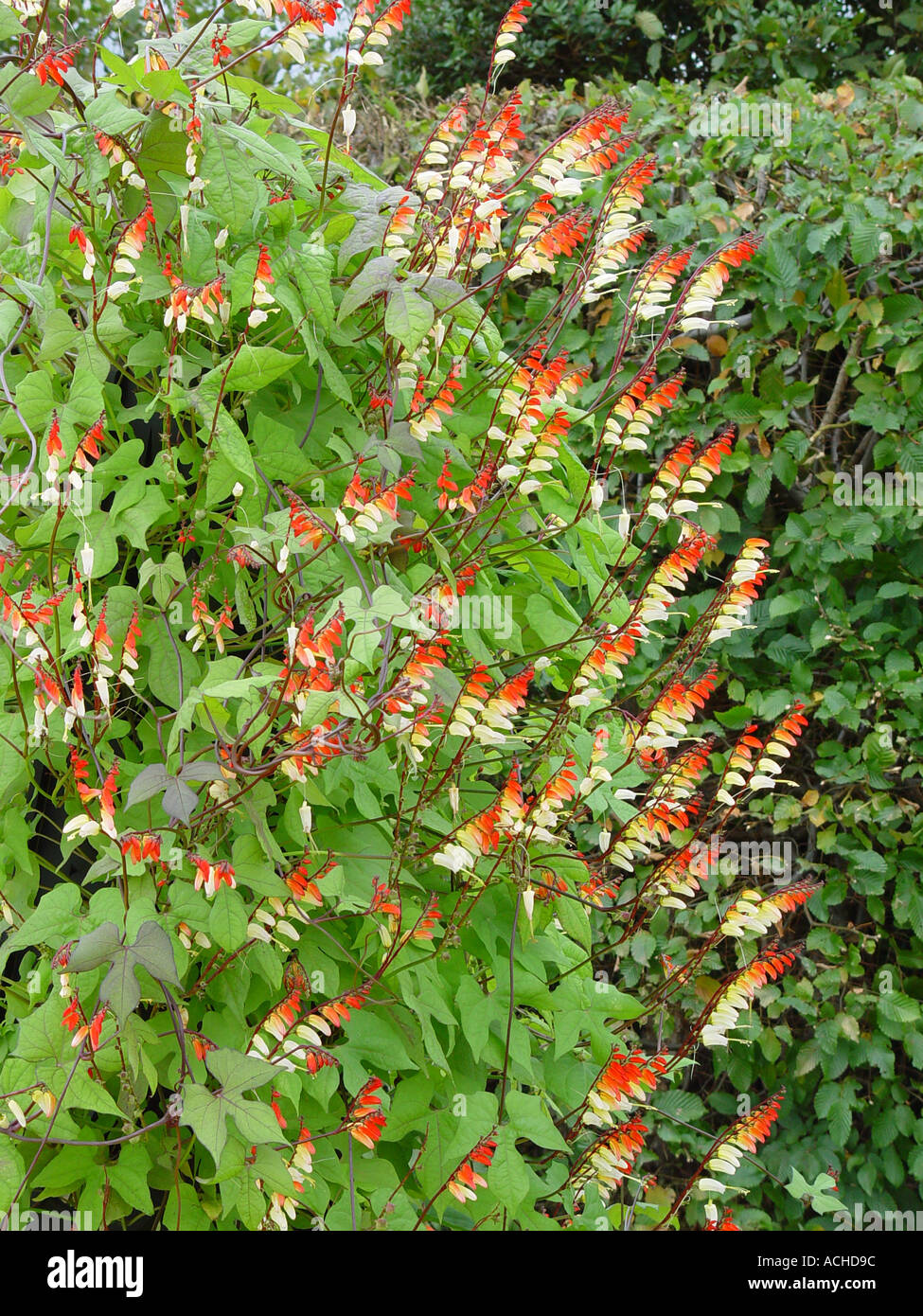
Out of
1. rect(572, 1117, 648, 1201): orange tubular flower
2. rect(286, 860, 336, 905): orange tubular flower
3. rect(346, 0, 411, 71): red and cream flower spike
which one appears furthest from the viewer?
rect(572, 1117, 648, 1201): orange tubular flower

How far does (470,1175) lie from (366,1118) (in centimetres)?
16

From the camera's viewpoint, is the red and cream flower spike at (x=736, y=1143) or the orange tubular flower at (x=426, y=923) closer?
the orange tubular flower at (x=426, y=923)

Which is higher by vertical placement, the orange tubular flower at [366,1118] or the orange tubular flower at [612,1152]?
the orange tubular flower at [366,1118]

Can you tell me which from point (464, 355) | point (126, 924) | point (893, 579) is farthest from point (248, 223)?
point (893, 579)

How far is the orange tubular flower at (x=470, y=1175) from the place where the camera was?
1398 mm

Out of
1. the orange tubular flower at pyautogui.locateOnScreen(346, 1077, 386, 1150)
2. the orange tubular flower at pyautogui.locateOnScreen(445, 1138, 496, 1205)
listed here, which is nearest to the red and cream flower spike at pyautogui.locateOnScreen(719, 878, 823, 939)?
the orange tubular flower at pyautogui.locateOnScreen(445, 1138, 496, 1205)

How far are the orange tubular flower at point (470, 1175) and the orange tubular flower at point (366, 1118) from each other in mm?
123

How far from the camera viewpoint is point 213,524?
5.18ft

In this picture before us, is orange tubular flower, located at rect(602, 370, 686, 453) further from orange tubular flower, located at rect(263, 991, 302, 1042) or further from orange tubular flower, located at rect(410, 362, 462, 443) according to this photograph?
orange tubular flower, located at rect(263, 991, 302, 1042)

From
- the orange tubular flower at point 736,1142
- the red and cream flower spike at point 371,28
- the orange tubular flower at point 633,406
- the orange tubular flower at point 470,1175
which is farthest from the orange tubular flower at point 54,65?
the orange tubular flower at point 736,1142

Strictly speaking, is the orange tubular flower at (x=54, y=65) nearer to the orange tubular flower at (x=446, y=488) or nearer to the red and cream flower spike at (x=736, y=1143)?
the orange tubular flower at (x=446, y=488)

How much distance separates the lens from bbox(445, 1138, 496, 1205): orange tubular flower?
1.40m

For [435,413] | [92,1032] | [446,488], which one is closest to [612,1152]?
[92,1032]

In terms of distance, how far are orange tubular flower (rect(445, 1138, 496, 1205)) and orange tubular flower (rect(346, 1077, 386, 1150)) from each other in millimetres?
A: 123
